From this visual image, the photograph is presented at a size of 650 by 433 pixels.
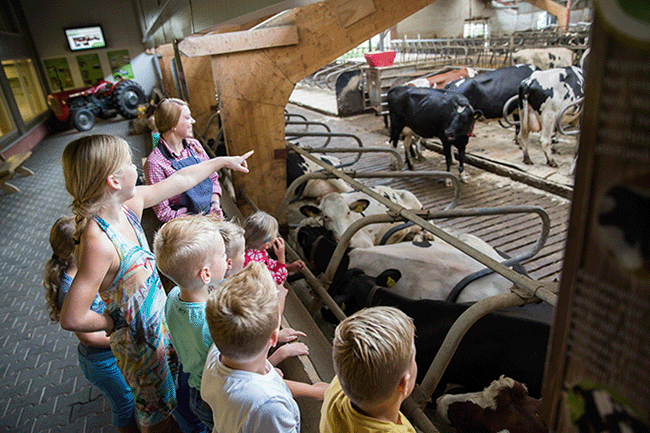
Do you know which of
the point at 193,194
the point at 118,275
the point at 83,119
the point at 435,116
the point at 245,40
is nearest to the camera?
the point at 118,275

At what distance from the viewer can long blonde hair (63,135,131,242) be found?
4.77 feet

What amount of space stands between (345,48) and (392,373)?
332 centimetres

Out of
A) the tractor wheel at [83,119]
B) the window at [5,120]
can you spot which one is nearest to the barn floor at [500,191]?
the tractor wheel at [83,119]

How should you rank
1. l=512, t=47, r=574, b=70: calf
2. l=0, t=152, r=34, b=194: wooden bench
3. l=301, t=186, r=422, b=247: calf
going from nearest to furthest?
l=301, t=186, r=422, b=247: calf → l=0, t=152, r=34, b=194: wooden bench → l=512, t=47, r=574, b=70: calf

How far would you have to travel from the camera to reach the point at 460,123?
640 cm

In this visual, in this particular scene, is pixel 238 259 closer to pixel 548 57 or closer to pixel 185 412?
pixel 185 412

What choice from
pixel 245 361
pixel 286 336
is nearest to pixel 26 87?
pixel 286 336

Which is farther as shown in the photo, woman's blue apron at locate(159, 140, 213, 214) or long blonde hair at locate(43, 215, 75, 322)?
woman's blue apron at locate(159, 140, 213, 214)

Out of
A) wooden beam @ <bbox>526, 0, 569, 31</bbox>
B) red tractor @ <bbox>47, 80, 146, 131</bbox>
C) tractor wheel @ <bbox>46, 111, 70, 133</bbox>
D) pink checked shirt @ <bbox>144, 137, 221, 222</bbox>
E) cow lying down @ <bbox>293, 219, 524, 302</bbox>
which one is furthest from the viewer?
wooden beam @ <bbox>526, 0, 569, 31</bbox>

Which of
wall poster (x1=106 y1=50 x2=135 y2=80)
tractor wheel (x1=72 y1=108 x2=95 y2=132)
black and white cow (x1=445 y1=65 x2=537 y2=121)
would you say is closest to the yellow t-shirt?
black and white cow (x1=445 y1=65 x2=537 y2=121)

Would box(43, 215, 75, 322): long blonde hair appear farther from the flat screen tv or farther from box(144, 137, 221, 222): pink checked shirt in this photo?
the flat screen tv

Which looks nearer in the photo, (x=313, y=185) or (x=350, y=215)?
(x=350, y=215)

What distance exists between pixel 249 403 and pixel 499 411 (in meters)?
1.13

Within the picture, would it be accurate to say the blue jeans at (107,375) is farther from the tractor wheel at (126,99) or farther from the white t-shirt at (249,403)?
the tractor wheel at (126,99)
